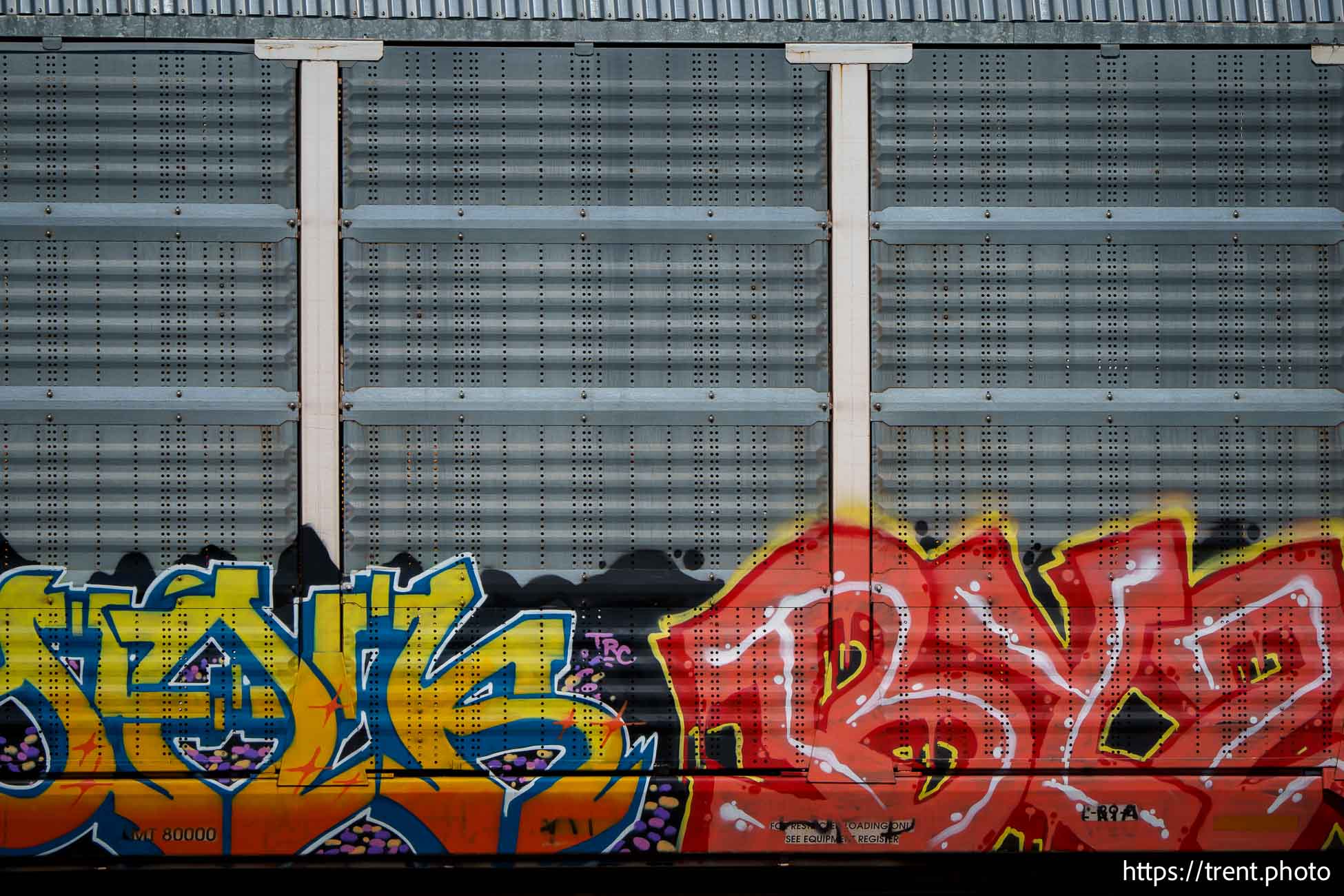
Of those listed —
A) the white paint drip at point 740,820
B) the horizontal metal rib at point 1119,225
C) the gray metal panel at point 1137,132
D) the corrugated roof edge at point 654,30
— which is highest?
the corrugated roof edge at point 654,30

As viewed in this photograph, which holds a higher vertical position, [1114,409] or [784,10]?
[784,10]

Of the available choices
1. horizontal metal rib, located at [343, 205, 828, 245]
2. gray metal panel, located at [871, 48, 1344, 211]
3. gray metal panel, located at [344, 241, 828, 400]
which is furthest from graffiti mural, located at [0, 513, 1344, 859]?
gray metal panel, located at [871, 48, 1344, 211]

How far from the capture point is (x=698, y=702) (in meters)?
4.84

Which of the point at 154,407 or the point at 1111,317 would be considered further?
the point at 1111,317

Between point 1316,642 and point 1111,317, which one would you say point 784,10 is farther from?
point 1316,642

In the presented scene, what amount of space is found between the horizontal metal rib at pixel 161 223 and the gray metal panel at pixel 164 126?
5 cm

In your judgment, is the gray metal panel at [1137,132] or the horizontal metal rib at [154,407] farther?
the gray metal panel at [1137,132]

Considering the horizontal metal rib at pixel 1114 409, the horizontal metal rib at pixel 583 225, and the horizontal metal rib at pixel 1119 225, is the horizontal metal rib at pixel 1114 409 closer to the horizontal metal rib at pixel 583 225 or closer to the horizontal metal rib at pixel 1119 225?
the horizontal metal rib at pixel 1119 225

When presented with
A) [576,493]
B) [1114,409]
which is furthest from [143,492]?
[1114,409]

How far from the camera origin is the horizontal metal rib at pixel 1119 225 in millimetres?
4887

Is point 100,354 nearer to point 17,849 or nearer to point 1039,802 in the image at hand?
point 17,849

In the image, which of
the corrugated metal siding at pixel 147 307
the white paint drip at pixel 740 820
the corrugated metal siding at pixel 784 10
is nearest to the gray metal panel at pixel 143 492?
the corrugated metal siding at pixel 147 307

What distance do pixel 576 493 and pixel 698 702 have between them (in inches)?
47.1

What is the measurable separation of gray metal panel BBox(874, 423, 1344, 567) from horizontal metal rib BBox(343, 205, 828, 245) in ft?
3.64
